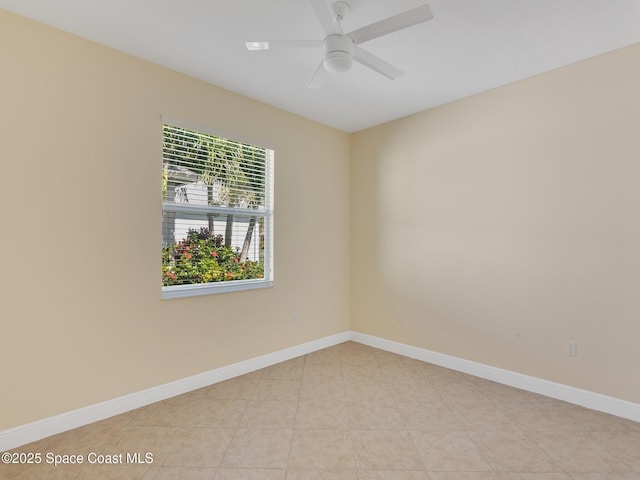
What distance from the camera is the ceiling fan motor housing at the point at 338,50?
6.15 ft

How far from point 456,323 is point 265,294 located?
1915 mm

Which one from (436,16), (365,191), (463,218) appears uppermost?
(436,16)

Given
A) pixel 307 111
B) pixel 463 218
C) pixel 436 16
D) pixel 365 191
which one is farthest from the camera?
pixel 365 191

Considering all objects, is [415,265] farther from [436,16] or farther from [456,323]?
[436,16]

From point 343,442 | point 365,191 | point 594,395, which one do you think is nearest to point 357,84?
point 365,191

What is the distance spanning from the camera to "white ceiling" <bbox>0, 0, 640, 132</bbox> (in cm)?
199

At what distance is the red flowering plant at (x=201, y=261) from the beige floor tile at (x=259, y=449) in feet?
4.33

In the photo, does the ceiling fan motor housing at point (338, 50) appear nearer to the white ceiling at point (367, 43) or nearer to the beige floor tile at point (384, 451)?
the white ceiling at point (367, 43)

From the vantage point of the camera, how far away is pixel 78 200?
2.28 m

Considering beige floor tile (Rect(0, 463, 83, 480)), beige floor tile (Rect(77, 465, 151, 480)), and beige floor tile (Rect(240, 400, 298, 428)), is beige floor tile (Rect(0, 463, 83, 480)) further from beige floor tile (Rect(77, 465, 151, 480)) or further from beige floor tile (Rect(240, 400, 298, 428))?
beige floor tile (Rect(240, 400, 298, 428))

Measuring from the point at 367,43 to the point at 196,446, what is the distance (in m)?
2.87

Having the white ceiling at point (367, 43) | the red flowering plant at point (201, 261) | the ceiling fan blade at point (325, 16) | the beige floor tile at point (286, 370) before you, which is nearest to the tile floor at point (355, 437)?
the beige floor tile at point (286, 370)

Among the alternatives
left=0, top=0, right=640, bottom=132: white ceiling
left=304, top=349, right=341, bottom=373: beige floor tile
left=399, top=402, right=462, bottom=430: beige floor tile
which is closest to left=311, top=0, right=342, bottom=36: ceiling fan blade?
left=0, top=0, right=640, bottom=132: white ceiling

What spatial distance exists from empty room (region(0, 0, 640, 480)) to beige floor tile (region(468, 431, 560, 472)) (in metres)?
0.02
